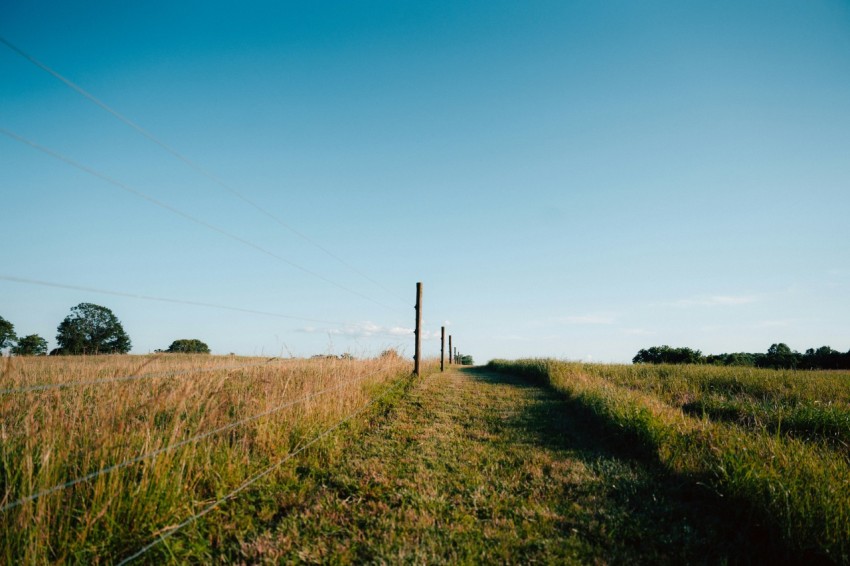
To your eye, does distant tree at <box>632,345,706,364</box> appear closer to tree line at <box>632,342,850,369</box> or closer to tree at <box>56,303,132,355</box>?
tree line at <box>632,342,850,369</box>

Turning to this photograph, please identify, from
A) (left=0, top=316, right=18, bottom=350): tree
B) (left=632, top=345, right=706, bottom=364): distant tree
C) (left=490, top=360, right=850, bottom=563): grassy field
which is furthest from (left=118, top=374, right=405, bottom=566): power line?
(left=0, top=316, right=18, bottom=350): tree

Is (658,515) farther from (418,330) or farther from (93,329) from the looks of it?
→ (93,329)

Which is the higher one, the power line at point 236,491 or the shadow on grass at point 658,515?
the power line at point 236,491

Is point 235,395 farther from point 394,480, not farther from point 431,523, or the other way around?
point 431,523

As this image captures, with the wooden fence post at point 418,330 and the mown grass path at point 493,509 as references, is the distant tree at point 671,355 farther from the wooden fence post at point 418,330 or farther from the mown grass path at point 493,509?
the mown grass path at point 493,509

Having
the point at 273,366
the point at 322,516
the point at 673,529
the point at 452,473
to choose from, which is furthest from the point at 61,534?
the point at 273,366

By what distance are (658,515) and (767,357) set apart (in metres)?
48.5

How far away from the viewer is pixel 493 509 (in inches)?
152

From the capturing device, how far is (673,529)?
3.54 m

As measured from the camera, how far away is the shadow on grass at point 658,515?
318 cm

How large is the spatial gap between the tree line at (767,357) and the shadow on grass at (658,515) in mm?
29014

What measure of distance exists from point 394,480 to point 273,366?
8516 millimetres

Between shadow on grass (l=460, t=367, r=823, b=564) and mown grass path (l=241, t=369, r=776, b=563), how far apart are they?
0.01 meters

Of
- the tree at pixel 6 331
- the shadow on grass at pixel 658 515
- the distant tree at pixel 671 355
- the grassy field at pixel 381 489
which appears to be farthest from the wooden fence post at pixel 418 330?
the tree at pixel 6 331
